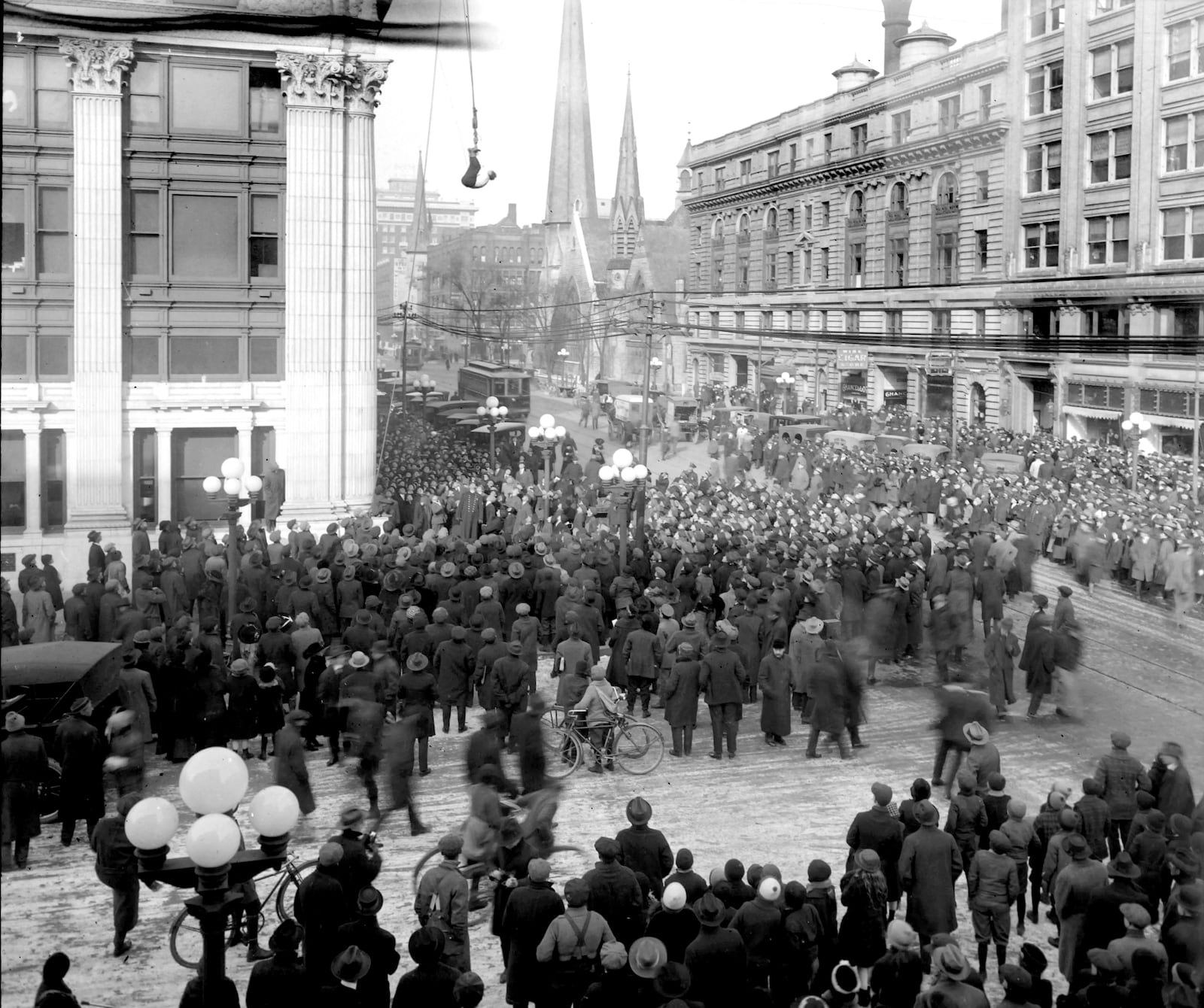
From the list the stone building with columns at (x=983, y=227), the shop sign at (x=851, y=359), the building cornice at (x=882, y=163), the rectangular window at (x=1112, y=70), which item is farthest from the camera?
the shop sign at (x=851, y=359)

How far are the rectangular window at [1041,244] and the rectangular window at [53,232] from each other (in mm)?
10478

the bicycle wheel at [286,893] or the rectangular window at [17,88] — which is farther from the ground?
the rectangular window at [17,88]

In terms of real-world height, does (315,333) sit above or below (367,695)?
above

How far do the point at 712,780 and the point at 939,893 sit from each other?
3.48 meters

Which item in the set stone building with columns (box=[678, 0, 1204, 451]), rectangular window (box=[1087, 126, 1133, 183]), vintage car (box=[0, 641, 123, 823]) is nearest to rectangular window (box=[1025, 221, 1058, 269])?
stone building with columns (box=[678, 0, 1204, 451])

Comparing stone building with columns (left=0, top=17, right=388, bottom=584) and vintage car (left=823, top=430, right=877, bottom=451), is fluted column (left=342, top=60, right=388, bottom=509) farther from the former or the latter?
vintage car (left=823, top=430, right=877, bottom=451)

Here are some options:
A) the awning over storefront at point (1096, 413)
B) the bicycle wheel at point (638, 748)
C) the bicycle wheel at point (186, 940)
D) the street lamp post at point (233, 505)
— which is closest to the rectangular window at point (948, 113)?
the awning over storefront at point (1096, 413)

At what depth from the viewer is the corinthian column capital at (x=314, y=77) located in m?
13.9

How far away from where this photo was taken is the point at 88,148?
13406 millimetres

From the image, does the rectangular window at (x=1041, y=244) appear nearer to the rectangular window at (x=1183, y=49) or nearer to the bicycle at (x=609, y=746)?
the rectangular window at (x=1183, y=49)

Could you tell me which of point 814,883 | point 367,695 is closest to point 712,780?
point 367,695

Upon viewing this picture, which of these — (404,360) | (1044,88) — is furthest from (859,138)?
(404,360)

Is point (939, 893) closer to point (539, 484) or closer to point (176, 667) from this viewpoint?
point (176, 667)

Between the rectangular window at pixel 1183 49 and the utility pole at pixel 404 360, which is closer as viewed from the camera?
the rectangular window at pixel 1183 49
